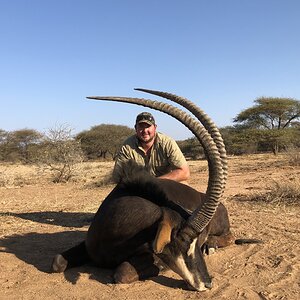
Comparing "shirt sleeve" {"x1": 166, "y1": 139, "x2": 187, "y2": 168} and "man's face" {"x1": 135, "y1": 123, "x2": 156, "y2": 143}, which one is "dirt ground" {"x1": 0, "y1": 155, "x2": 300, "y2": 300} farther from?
"man's face" {"x1": 135, "y1": 123, "x2": 156, "y2": 143}

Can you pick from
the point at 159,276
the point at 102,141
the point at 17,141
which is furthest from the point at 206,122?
the point at 17,141

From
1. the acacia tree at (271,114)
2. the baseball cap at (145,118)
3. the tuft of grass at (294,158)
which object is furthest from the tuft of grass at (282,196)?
the acacia tree at (271,114)

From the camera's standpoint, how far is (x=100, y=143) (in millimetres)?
35719

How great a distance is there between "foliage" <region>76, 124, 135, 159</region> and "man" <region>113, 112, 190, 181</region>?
94.8 ft

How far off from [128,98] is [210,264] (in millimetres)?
2059

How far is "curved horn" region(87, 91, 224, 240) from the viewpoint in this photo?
11.8 ft

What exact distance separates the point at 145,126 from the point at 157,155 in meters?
0.51

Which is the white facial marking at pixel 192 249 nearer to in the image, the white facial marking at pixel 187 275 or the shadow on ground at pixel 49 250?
the white facial marking at pixel 187 275

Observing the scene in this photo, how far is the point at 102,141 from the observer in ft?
117

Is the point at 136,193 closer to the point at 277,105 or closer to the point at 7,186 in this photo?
the point at 7,186

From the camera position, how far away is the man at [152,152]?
19.3ft

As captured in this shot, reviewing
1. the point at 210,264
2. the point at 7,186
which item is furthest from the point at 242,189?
the point at 7,186

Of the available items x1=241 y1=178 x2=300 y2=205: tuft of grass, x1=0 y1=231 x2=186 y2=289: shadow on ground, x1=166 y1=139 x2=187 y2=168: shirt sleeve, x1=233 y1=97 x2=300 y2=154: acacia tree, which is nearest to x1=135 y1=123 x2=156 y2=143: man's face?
x1=166 y1=139 x2=187 y2=168: shirt sleeve

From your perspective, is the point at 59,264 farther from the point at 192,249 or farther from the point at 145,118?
the point at 145,118
